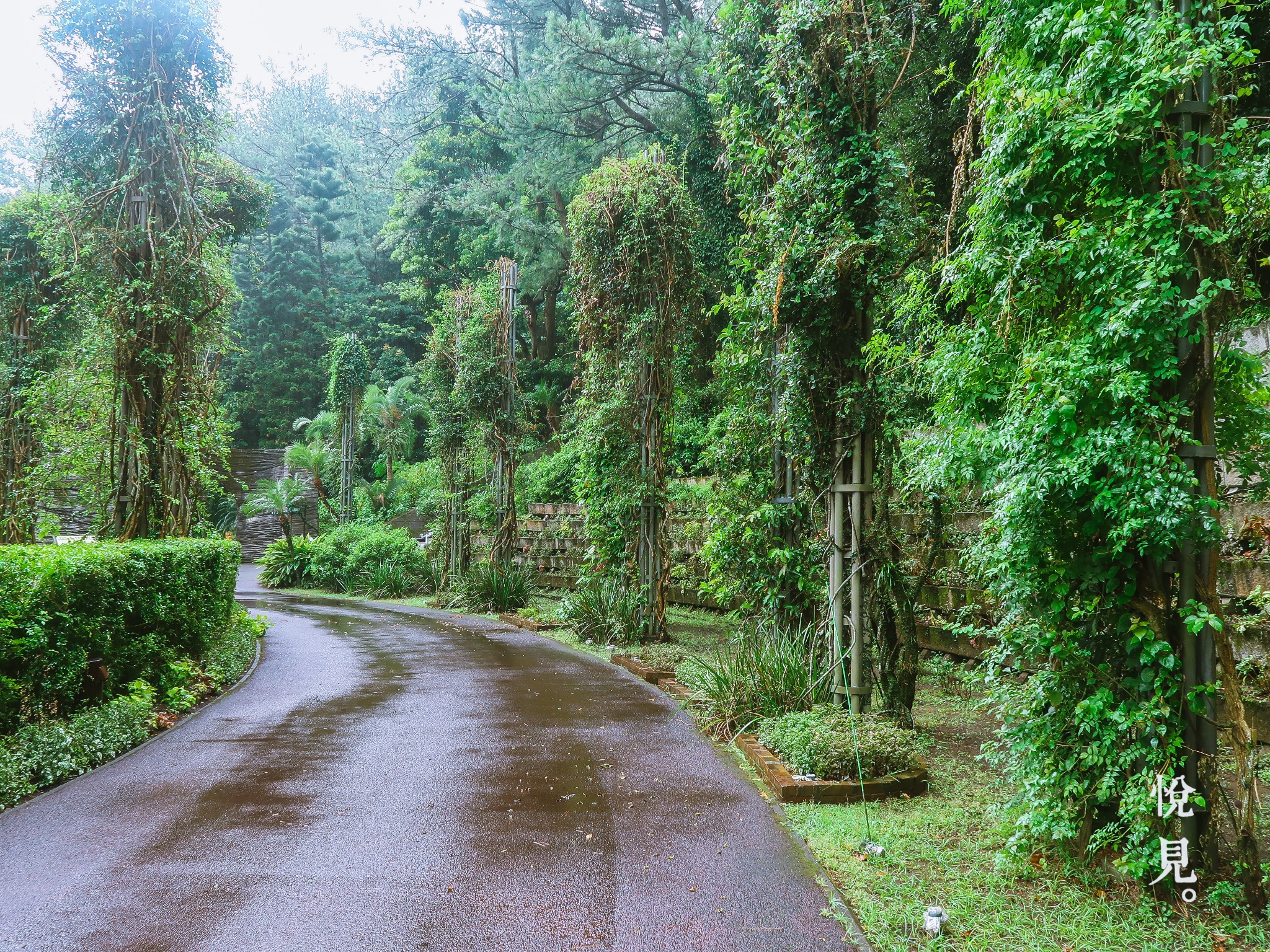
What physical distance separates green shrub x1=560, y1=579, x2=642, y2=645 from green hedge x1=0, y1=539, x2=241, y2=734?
4.36 meters

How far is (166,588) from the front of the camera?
6938 mm

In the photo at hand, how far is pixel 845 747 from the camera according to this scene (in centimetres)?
459

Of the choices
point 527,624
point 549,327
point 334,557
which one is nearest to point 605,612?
point 527,624

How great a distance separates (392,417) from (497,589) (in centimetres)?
1670

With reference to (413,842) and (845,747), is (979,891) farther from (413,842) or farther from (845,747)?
(413,842)

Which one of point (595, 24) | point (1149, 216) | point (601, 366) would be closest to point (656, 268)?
point (601, 366)

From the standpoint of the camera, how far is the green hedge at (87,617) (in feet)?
15.4

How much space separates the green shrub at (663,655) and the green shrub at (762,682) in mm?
1657

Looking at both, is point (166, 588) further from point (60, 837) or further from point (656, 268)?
point (656, 268)

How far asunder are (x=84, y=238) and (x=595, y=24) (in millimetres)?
11220

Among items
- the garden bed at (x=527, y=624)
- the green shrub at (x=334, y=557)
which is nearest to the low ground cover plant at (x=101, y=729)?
the garden bed at (x=527, y=624)

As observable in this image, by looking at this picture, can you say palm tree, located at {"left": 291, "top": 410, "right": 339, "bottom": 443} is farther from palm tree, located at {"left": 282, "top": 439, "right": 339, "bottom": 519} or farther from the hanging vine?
the hanging vine

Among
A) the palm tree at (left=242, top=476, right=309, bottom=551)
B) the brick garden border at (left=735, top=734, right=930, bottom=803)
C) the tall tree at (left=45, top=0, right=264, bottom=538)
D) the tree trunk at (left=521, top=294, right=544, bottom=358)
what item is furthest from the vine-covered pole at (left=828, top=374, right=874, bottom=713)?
the tree trunk at (left=521, top=294, right=544, bottom=358)

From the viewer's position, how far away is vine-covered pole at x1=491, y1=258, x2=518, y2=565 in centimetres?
1460
